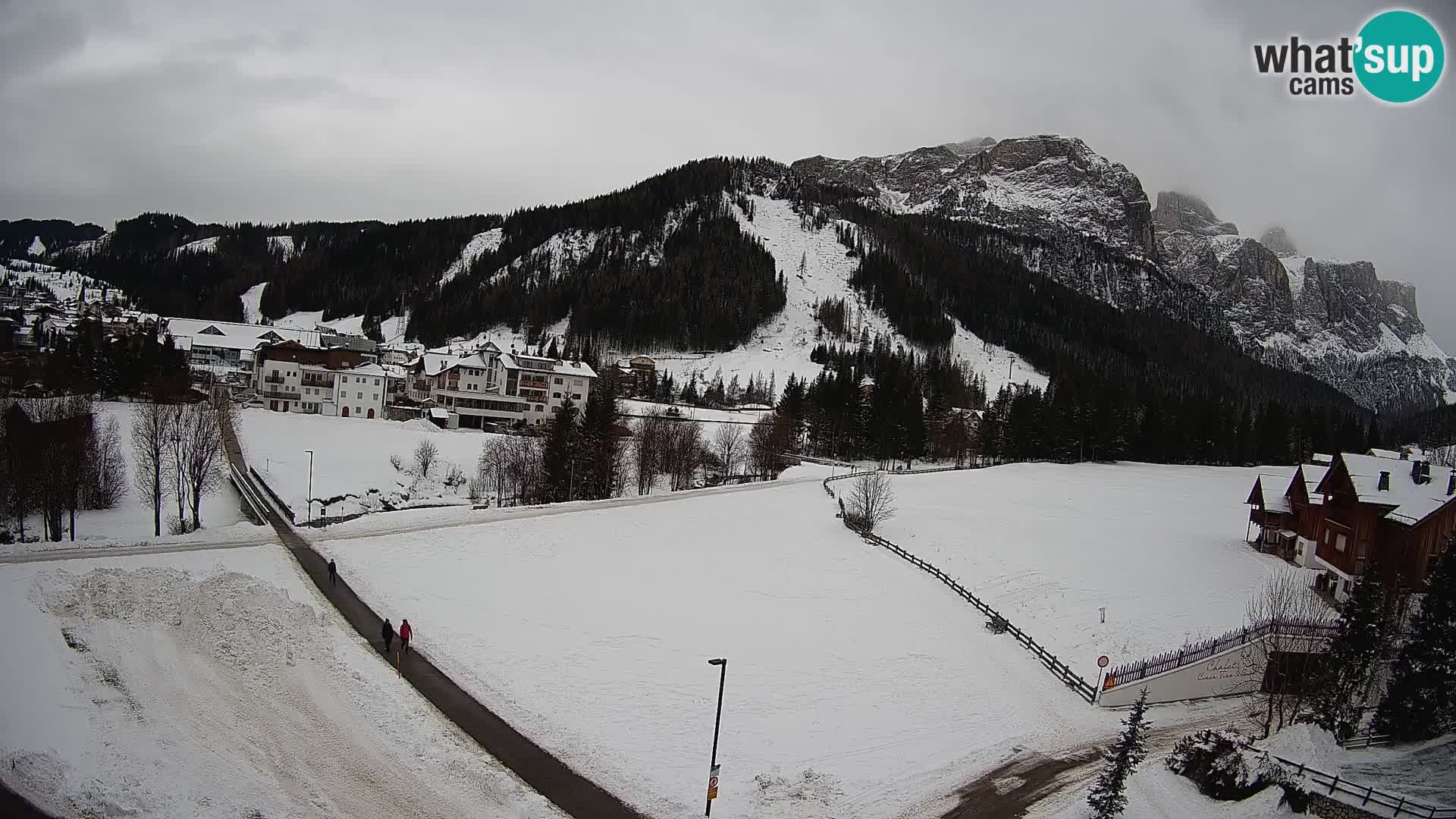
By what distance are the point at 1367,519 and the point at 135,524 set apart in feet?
220

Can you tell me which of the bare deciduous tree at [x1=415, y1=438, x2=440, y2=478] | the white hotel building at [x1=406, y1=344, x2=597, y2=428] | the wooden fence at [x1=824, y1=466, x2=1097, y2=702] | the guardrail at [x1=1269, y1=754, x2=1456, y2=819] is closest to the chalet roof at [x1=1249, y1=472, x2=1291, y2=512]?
the wooden fence at [x1=824, y1=466, x2=1097, y2=702]

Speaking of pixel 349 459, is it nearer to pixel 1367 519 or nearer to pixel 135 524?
pixel 135 524

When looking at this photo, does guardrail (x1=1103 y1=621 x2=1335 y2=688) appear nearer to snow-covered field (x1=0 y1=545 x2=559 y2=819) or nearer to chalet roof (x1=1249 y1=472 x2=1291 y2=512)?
chalet roof (x1=1249 y1=472 x2=1291 y2=512)

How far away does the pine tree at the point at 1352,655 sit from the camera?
2325cm

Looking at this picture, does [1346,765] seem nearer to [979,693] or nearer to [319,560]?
[979,693]

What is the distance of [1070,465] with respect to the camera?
8312 cm

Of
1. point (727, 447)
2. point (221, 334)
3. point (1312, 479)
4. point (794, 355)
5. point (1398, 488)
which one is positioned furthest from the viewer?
point (794, 355)

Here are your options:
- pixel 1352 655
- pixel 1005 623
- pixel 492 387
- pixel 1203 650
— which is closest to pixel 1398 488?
pixel 1203 650

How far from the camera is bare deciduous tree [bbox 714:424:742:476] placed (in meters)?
80.4

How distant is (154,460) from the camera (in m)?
42.4

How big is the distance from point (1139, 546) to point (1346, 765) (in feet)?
92.3

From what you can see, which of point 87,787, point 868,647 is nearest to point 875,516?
point 868,647

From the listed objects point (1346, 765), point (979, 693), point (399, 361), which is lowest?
point (979, 693)

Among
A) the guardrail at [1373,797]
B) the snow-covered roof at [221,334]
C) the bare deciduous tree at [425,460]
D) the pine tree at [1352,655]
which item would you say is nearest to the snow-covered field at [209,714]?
the guardrail at [1373,797]
